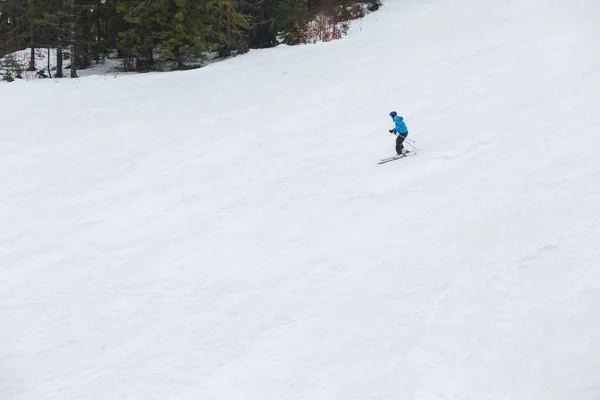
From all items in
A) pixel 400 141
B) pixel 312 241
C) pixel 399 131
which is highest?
pixel 399 131

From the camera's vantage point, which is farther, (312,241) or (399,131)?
(399,131)

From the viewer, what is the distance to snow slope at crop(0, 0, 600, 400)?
5.88 m

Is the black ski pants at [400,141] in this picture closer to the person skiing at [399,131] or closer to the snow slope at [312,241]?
the person skiing at [399,131]

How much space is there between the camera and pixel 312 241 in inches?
338

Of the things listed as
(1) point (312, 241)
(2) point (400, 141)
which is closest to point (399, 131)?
(2) point (400, 141)

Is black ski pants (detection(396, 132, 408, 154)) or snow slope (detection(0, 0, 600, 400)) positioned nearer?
snow slope (detection(0, 0, 600, 400))

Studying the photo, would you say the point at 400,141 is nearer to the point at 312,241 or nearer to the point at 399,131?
the point at 399,131

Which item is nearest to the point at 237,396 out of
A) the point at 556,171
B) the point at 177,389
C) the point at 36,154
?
the point at 177,389

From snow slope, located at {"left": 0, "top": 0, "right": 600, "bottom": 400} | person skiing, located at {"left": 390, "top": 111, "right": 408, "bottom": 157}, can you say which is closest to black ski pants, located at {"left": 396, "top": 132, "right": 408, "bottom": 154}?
person skiing, located at {"left": 390, "top": 111, "right": 408, "bottom": 157}

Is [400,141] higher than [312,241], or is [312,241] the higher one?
[400,141]

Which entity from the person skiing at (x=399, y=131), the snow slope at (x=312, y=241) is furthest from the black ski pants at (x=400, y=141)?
the snow slope at (x=312, y=241)

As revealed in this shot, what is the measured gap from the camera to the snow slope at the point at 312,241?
19.3ft

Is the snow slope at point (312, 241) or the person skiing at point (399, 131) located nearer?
the snow slope at point (312, 241)

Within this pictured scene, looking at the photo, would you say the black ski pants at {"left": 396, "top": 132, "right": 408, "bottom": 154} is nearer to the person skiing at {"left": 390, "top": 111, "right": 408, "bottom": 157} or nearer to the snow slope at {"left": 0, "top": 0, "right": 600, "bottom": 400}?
the person skiing at {"left": 390, "top": 111, "right": 408, "bottom": 157}
